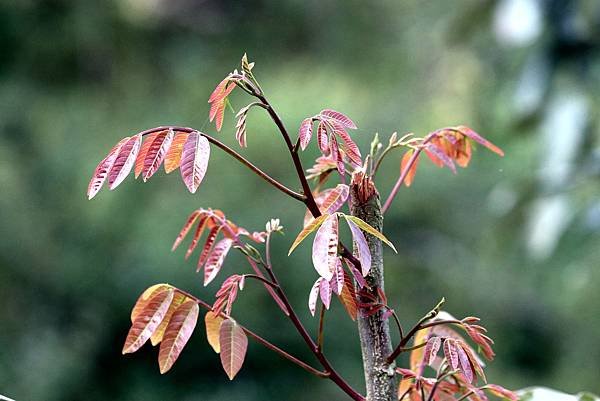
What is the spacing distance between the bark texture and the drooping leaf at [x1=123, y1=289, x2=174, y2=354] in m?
0.11

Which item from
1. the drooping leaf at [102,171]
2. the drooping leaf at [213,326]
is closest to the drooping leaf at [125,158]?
the drooping leaf at [102,171]

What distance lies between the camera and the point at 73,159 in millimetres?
2617

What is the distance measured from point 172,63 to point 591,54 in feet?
8.20

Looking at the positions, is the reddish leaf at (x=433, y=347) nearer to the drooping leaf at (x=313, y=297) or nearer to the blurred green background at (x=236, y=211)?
the drooping leaf at (x=313, y=297)

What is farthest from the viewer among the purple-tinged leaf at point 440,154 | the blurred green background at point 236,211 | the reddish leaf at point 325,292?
the blurred green background at point 236,211

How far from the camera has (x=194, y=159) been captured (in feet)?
1.28

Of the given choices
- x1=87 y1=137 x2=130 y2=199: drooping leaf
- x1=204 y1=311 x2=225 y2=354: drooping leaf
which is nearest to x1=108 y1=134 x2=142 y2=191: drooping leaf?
x1=87 y1=137 x2=130 y2=199: drooping leaf

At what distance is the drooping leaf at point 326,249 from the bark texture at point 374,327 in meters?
0.06

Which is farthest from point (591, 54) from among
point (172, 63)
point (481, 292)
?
point (172, 63)

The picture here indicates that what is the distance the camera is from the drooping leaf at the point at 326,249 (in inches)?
14.8

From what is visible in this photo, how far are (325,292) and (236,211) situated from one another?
2100mm

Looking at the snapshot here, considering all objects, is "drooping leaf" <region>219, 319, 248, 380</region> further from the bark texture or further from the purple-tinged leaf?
the purple-tinged leaf

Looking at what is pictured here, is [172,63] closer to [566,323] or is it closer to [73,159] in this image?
[73,159]

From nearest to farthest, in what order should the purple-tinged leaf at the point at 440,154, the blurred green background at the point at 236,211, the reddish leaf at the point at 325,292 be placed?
the reddish leaf at the point at 325,292
the purple-tinged leaf at the point at 440,154
the blurred green background at the point at 236,211
